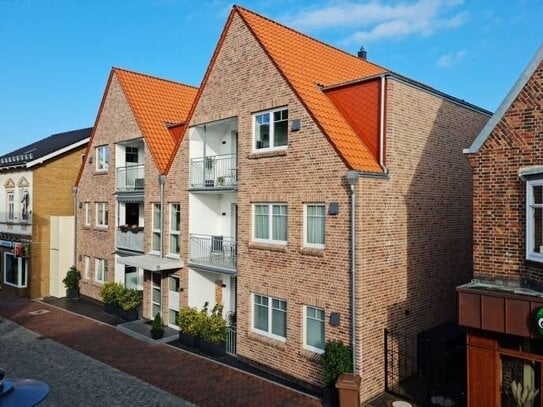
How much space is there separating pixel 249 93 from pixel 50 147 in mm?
19113

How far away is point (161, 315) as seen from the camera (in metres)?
19.3

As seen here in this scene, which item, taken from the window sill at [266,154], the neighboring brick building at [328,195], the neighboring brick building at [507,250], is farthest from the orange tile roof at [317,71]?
the neighboring brick building at [507,250]

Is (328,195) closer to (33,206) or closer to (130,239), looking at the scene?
(130,239)

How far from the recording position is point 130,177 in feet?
73.3

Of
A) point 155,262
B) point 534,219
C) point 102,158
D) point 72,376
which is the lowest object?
point 72,376

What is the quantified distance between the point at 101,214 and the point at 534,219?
832 inches

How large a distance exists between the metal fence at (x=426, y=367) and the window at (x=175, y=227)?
9.95 m

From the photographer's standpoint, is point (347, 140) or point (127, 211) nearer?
point (347, 140)

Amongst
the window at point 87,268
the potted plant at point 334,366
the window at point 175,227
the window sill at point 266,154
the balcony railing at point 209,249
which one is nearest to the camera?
the potted plant at point 334,366

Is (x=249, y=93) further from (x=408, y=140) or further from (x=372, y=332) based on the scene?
(x=372, y=332)

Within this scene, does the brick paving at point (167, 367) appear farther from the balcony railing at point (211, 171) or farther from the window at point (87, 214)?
the balcony railing at point (211, 171)

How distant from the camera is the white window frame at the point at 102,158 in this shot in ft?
79.7

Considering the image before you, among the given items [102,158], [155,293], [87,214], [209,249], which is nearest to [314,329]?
[209,249]

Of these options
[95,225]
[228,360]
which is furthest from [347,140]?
[95,225]
